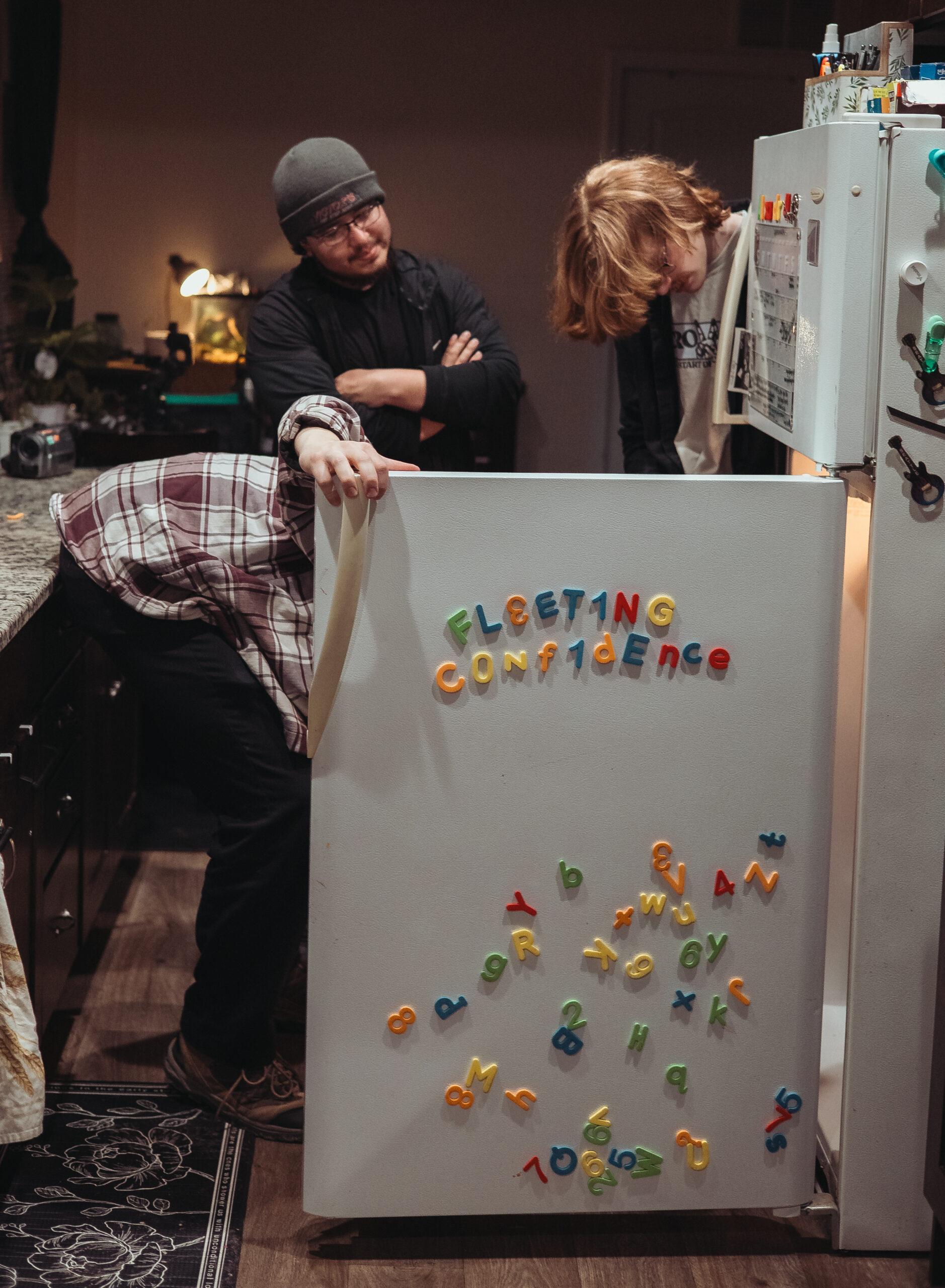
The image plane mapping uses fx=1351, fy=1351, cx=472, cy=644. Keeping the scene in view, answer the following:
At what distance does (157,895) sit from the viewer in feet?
10.5

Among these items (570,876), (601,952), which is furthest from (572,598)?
(601,952)

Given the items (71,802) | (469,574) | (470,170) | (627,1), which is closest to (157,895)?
(71,802)

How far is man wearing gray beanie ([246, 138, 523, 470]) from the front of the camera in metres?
2.42

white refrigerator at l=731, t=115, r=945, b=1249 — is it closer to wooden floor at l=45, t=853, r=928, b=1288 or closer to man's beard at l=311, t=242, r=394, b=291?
wooden floor at l=45, t=853, r=928, b=1288

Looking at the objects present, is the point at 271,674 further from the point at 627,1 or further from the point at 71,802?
the point at 627,1

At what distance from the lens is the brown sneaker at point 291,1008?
2627mm

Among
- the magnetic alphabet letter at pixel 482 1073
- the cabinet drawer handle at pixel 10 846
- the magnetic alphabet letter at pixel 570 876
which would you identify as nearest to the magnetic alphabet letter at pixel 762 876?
the magnetic alphabet letter at pixel 570 876

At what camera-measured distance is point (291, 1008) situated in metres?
2.65

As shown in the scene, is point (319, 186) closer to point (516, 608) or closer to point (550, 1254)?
point (516, 608)

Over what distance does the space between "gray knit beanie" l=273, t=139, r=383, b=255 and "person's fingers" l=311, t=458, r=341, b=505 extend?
2.84ft

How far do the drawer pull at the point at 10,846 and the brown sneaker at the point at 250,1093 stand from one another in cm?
47

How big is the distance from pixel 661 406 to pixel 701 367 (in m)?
0.10

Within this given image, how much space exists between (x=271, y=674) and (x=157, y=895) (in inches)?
51.7

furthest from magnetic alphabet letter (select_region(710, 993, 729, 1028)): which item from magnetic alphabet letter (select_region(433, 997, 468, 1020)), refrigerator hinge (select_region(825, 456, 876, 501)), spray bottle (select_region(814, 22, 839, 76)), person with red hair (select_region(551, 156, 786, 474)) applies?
spray bottle (select_region(814, 22, 839, 76))
